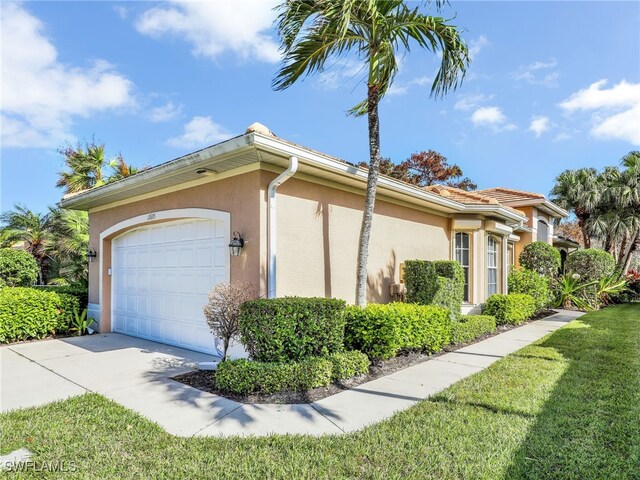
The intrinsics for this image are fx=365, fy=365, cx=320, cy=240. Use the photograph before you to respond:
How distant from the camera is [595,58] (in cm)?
1037

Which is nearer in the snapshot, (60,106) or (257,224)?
(257,224)

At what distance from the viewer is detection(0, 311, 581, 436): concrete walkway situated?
433 cm

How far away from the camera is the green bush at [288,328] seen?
18.0ft

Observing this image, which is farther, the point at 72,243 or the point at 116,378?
the point at 72,243

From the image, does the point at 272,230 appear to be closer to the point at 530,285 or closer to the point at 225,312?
the point at 225,312

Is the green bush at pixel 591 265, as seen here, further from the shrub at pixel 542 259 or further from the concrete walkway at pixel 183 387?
the concrete walkway at pixel 183 387

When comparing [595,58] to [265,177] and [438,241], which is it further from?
[265,177]

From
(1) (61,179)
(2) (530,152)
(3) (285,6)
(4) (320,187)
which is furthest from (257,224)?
(1) (61,179)

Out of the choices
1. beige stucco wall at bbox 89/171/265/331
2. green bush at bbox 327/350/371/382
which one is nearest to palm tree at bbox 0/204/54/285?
beige stucco wall at bbox 89/171/265/331

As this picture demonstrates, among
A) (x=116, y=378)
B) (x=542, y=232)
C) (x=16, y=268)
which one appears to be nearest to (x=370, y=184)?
(x=116, y=378)

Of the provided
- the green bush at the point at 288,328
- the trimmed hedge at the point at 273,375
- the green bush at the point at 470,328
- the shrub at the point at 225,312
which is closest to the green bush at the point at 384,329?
the green bush at the point at 288,328

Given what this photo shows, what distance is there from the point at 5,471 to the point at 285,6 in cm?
726

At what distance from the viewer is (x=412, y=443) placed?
12.1 feet

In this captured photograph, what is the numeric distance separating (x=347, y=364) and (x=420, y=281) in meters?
3.77
